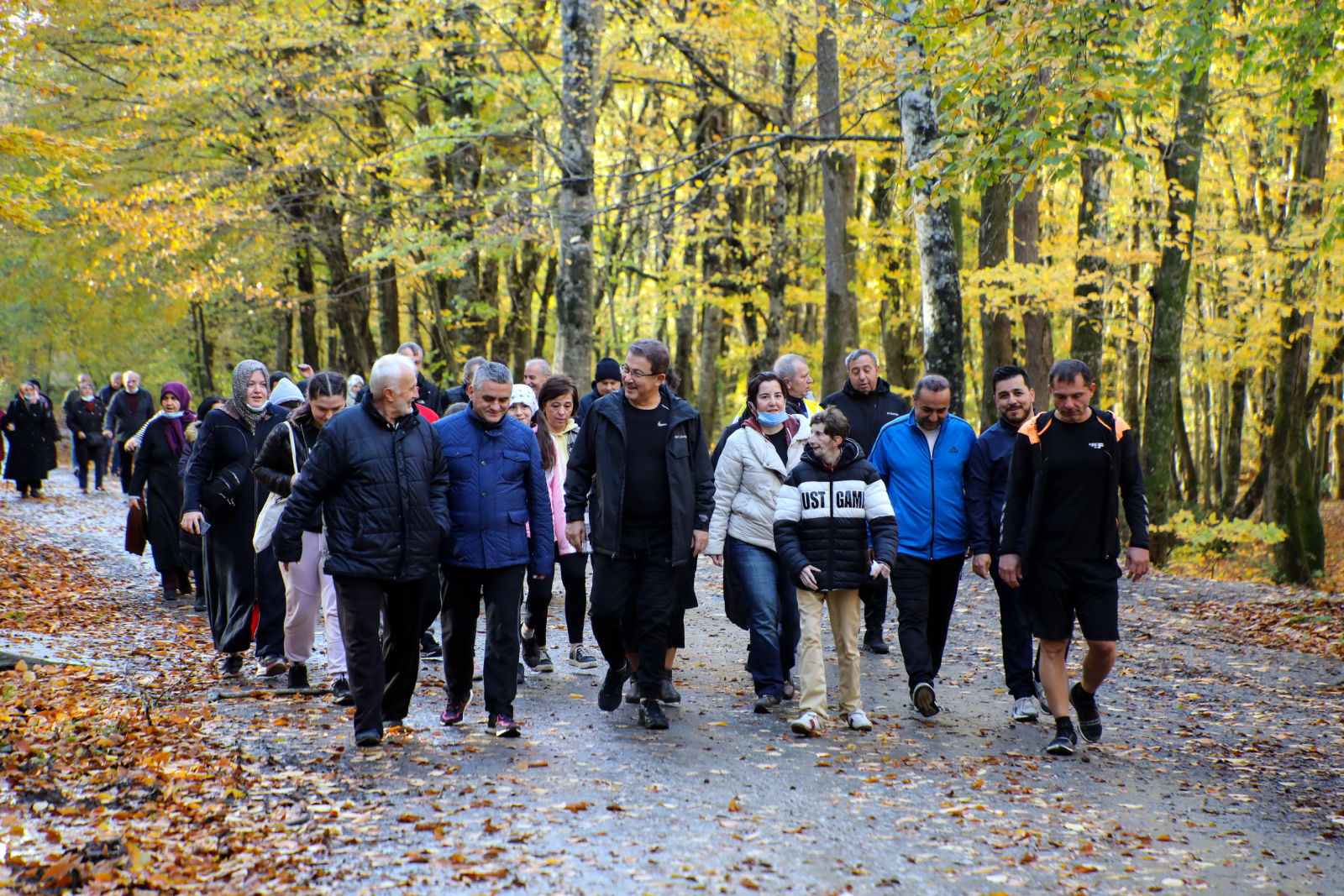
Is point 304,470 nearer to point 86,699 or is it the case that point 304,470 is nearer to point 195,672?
point 86,699

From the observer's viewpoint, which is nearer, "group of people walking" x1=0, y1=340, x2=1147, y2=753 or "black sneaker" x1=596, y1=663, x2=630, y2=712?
"group of people walking" x1=0, y1=340, x2=1147, y2=753

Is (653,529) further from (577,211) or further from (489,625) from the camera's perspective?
(577,211)

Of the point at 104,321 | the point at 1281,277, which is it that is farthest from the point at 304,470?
the point at 104,321

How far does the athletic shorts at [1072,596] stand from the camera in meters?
6.38

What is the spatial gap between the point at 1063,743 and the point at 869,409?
11.5 feet

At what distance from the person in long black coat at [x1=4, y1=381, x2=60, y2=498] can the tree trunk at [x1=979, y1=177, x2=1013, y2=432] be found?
1643 cm

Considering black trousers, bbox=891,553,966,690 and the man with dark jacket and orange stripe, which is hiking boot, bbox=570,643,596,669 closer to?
black trousers, bbox=891,553,966,690

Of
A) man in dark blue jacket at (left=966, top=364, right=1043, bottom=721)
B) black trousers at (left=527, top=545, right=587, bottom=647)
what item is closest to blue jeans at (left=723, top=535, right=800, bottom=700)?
man in dark blue jacket at (left=966, top=364, right=1043, bottom=721)

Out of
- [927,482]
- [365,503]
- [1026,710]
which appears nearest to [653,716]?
[365,503]

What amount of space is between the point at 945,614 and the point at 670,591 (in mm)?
1970

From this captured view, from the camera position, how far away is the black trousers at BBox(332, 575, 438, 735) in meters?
5.95

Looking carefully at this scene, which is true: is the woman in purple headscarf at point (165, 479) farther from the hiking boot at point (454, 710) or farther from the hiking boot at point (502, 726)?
the hiking boot at point (502, 726)

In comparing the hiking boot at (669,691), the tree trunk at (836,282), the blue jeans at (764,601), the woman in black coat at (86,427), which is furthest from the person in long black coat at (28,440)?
the blue jeans at (764,601)

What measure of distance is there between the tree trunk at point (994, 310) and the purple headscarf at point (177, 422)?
1022 centimetres
